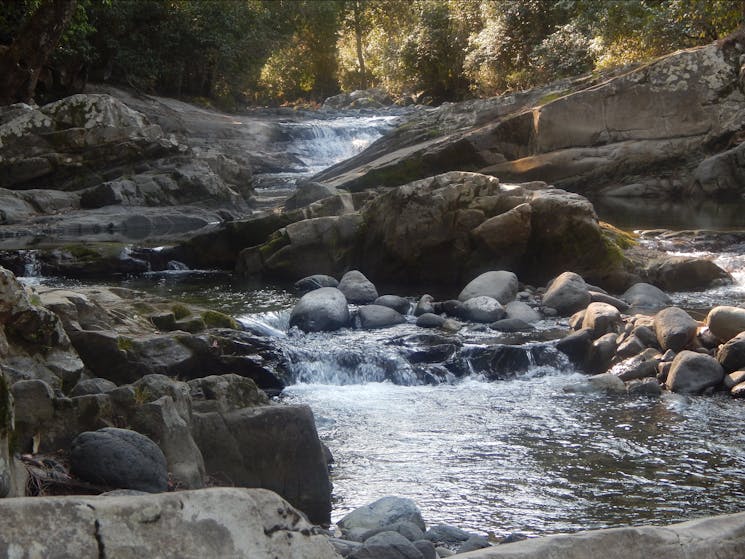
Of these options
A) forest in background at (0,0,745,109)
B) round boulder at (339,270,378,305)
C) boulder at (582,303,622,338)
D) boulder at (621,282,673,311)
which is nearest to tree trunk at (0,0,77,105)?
forest in background at (0,0,745,109)

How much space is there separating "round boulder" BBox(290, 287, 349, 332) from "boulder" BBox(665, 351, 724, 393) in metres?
3.99

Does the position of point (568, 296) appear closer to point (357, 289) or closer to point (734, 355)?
point (357, 289)

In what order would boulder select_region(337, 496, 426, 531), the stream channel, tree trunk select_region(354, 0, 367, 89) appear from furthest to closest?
tree trunk select_region(354, 0, 367, 89) < the stream channel < boulder select_region(337, 496, 426, 531)

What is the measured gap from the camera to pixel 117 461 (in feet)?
14.0

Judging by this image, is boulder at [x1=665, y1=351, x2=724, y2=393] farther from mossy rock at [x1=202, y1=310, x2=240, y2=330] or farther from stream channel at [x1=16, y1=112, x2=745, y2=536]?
mossy rock at [x1=202, y1=310, x2=240, y2=330]

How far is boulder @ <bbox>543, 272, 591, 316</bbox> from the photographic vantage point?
37.8ft

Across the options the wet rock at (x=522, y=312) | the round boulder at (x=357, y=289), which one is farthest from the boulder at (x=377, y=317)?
the wet rock at (x=522, y=312)

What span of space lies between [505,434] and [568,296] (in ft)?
14.5

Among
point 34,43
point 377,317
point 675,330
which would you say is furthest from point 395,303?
point 34,43

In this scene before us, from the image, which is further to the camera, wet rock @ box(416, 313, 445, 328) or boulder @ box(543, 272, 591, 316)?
boulder @ box(543, 272, 591, 316)

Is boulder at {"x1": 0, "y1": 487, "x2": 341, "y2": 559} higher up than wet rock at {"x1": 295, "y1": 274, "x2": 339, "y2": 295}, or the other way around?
boulder at {"x1": 0, "y1": 487, "x2": 341, "y2": 559}

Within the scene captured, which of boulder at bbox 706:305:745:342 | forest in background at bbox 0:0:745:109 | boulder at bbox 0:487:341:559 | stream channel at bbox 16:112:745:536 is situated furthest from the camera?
forest in background at bbox 0:0:745:109

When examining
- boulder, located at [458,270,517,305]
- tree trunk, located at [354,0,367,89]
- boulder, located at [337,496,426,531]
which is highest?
tree trunk, located at [354,0,367,89]

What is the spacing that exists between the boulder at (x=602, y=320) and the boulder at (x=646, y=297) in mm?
1306
